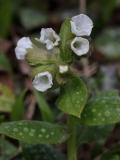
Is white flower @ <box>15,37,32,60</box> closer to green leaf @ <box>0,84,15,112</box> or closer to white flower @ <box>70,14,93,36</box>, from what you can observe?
white flower @ <box>70,14,93,36</box>

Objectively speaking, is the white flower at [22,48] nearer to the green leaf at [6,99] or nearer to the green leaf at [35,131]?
the green leaf at [35,131]

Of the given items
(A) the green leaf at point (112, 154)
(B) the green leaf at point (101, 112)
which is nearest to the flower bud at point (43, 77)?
(B) the green leaf at point (101, 112)

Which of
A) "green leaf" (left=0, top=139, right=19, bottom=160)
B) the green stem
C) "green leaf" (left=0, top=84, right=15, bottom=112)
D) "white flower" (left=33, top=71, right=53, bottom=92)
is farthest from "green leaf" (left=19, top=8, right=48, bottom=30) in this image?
"white flower" (left=33, top=71, right=53, bottom=92)

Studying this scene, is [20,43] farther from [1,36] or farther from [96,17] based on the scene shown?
[96,17]

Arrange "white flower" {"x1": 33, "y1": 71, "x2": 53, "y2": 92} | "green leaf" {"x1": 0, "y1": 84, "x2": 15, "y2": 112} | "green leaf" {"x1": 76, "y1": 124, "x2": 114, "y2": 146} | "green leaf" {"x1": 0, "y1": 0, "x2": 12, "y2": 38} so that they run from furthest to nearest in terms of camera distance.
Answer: "green leaf" {"x1": 0, "y1": 0, "x2": 12, "y2": 38}
"green leaf" {"x1": 0, "y1": 84, "x2": 15, "y2": 112}
"green leaf" {"x1": 76, "y1": 124, "x2": 114, "y2": 146}
"white flower" {"x1": 33, "y1": 71, "x2": 53, "y2": 92}

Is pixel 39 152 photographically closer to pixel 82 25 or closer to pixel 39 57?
pixel 39 57
